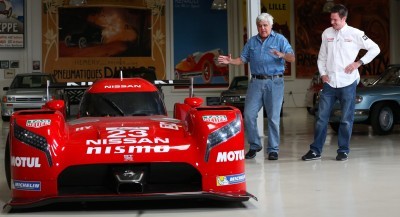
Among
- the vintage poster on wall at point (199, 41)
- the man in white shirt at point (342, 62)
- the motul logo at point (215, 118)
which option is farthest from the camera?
the vintage poster on wall at point (199, 41)

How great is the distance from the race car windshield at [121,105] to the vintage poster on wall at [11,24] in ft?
57.8

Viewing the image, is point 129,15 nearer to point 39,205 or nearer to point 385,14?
point 385,14

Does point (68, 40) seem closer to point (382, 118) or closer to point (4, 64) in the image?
point (4, 64)

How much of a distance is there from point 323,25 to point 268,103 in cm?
1856

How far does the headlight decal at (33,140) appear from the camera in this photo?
493cm

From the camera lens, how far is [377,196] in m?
5.62

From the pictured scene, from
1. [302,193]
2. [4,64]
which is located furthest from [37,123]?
[4,64]

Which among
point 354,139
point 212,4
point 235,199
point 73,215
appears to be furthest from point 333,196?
point 212,4

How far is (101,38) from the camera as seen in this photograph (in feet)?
80.9

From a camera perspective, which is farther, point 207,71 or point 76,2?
point 207,71

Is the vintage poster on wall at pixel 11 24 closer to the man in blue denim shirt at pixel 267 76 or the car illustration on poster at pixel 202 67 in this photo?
the car illustration on poster at pixel 202 67

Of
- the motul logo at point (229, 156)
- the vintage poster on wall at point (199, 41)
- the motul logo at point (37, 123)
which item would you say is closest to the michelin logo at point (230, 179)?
the motul logo at point (229, 156)

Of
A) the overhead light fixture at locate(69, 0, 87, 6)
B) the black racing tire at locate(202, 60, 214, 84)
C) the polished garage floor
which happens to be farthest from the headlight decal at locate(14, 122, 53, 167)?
the black racing tire at locate(202, 60, 214, 84)

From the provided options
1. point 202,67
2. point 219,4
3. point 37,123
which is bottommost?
point 37,123
